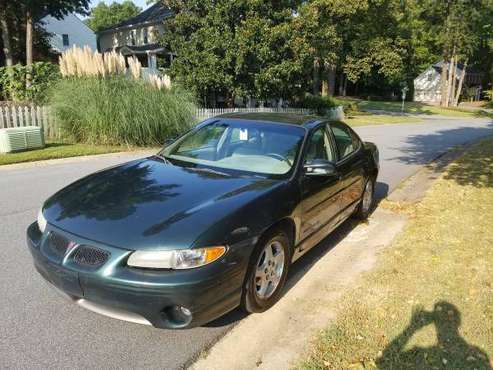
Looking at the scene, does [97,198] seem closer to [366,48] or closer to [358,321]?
[358,321]

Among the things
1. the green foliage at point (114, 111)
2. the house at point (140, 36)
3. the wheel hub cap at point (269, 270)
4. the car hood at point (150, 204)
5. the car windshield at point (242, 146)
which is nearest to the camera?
the car hood at point (150, 204)

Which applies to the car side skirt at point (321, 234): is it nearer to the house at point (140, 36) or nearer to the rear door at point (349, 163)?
the rear door at point (349, 163)

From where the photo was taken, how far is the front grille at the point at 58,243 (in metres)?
3.04

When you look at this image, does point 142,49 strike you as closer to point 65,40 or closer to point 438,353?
point 65,40

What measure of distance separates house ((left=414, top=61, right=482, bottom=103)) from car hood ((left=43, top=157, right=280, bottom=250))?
218 ft

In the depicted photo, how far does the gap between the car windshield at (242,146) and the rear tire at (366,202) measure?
195 cm

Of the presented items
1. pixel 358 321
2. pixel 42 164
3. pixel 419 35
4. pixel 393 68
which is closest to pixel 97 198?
pixel 358 321

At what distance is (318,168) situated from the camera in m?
4.14

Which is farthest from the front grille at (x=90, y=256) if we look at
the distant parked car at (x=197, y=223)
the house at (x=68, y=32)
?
the house at (x=68, y=32)

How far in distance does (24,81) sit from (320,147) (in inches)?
541

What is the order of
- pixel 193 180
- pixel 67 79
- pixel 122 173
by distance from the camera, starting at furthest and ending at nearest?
pixel 67 79
pixel 122 173
pixel 193 180

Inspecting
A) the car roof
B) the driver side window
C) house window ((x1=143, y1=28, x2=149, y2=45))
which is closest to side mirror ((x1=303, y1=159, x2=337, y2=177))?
the driver side window

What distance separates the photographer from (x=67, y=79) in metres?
12.7

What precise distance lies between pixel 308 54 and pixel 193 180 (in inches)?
703
